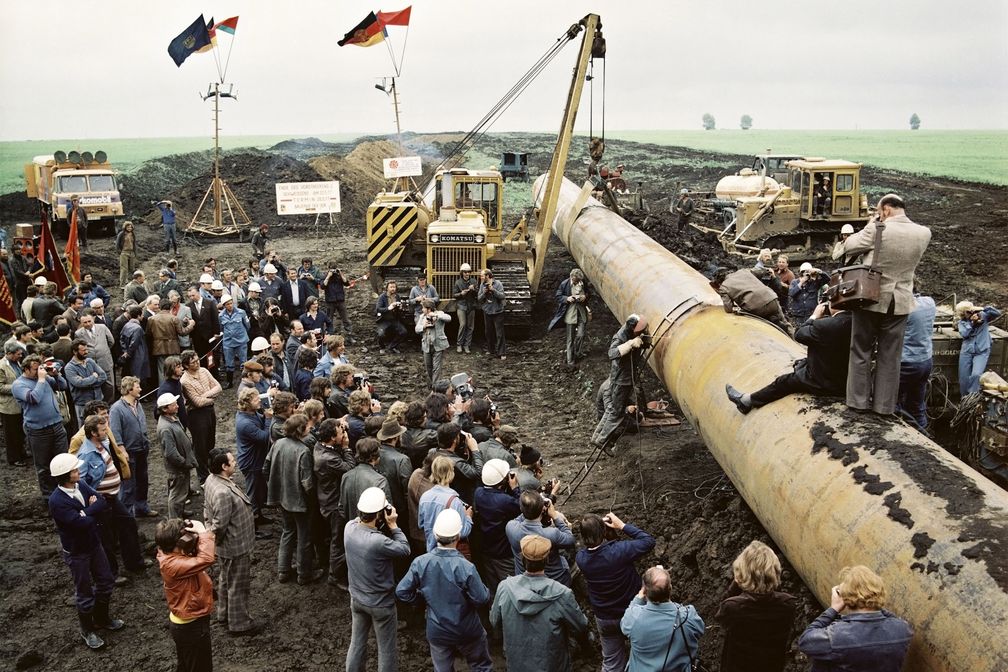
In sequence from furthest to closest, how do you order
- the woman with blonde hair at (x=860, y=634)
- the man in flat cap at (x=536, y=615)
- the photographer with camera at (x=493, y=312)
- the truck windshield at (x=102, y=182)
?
the truck windshield at (x=102, y=182) < the photographer with camera at (x=493, y=312) < the man in flat cap at (x=536, y=615) < the woman with blonde hair at (x=860, y=634)

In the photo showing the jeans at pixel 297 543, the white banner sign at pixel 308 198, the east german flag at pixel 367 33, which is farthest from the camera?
the white banner sign at pixel 308 198

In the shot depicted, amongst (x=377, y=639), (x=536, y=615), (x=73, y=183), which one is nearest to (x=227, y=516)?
(x=377, y=639)

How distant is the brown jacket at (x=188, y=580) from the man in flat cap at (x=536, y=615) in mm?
1917

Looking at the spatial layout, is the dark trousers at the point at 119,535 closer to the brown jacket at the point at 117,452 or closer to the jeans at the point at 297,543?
the brown jacket at the point at 117,452

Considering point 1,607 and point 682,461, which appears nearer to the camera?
point 1,607

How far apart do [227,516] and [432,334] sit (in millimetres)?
6186

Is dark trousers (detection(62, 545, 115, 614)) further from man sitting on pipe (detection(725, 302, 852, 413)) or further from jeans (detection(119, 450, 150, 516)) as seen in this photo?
man sitting on pipe (detection(725, 302, 852, 413))

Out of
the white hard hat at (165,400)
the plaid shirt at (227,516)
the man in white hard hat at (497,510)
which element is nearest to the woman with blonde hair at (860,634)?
the man in white hard hat at (497,510)

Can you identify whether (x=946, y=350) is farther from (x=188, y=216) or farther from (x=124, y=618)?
(x=188, y=216)

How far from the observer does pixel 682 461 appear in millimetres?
8859

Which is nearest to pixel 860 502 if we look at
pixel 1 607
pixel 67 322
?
pixel 1 607

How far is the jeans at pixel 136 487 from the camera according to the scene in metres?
7.55

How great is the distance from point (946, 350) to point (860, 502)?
4941 millimetres

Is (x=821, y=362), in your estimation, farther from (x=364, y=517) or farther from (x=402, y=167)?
(x=402, y=167)
